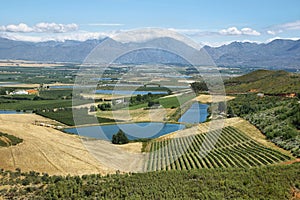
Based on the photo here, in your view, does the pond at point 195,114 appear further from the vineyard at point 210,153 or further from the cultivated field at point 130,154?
the cultivated field at point 130,154

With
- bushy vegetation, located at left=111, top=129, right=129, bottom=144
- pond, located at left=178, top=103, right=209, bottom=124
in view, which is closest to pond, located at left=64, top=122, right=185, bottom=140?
bushy vegetation, located at left=111, top=129, right=129, bottom=144

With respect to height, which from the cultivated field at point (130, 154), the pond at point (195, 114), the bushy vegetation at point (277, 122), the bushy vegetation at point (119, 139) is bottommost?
the pond at point (195, 114)

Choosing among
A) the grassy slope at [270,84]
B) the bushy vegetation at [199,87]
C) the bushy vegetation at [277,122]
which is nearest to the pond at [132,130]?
the bushy vegetation at [277,122]

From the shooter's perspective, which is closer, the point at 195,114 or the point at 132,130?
the point at 132,130

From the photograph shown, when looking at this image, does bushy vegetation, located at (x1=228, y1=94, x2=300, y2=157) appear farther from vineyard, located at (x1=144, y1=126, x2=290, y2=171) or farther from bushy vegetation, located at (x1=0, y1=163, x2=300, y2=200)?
bushy vegetation, located at (x1=0, y1=163, x2=300, y2=200)

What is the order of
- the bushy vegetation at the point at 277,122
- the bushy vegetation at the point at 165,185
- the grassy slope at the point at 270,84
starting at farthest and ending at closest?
the grassy slope at the point at 270,84 < the bushy vegetation at the point at 277,122 < the bushy vegetation at the point at 165,185

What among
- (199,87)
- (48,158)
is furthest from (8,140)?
(199,87)

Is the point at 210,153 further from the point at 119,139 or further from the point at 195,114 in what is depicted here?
the point at 195,114
